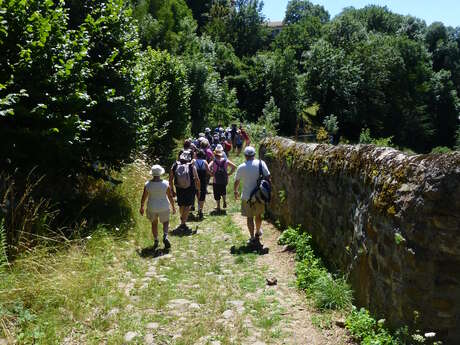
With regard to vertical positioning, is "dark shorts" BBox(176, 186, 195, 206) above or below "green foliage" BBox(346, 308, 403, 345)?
above

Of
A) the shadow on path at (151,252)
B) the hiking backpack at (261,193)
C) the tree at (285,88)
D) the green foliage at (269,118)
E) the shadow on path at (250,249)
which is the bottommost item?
the shadow on path at (151,252)

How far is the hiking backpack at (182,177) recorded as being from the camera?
952 centimetres

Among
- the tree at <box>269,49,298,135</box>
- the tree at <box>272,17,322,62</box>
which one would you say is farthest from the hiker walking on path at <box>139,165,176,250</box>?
the tree at <box>272,17,322,62</box>

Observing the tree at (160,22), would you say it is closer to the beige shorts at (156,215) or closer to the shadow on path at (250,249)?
the beige shorts at (156,215)

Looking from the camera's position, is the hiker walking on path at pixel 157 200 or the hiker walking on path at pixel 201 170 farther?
the hiker walking on path at pixel 201 170

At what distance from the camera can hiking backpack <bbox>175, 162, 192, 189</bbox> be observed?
9523mm

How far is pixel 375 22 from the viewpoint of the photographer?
6525cm

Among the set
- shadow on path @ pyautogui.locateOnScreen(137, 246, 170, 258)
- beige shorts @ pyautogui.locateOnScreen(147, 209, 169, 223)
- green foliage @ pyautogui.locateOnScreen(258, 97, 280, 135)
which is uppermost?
green foliage @ pyautogui.locateOnScreen(258, 97, 280, 135)

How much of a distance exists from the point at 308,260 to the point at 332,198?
1130 mm

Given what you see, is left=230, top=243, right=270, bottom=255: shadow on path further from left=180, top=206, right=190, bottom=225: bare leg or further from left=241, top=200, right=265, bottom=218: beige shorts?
left=180, top=206, right=190, bottom=225: bare leg

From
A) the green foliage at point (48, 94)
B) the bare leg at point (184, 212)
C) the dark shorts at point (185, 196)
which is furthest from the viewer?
the bare leg at point (184, 212)

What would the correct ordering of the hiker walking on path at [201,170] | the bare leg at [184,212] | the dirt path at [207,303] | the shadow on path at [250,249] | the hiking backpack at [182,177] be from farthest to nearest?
the hiker walking on path at [201,170] < the bare leg at [184,212] < the hiking backpack at [182,177] < the shadow on path at [250,249] < the dirt path at [207,303]

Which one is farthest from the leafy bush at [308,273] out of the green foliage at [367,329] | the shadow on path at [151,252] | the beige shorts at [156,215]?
the beige shorts at [156,215]

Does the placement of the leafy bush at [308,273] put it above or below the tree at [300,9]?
below
